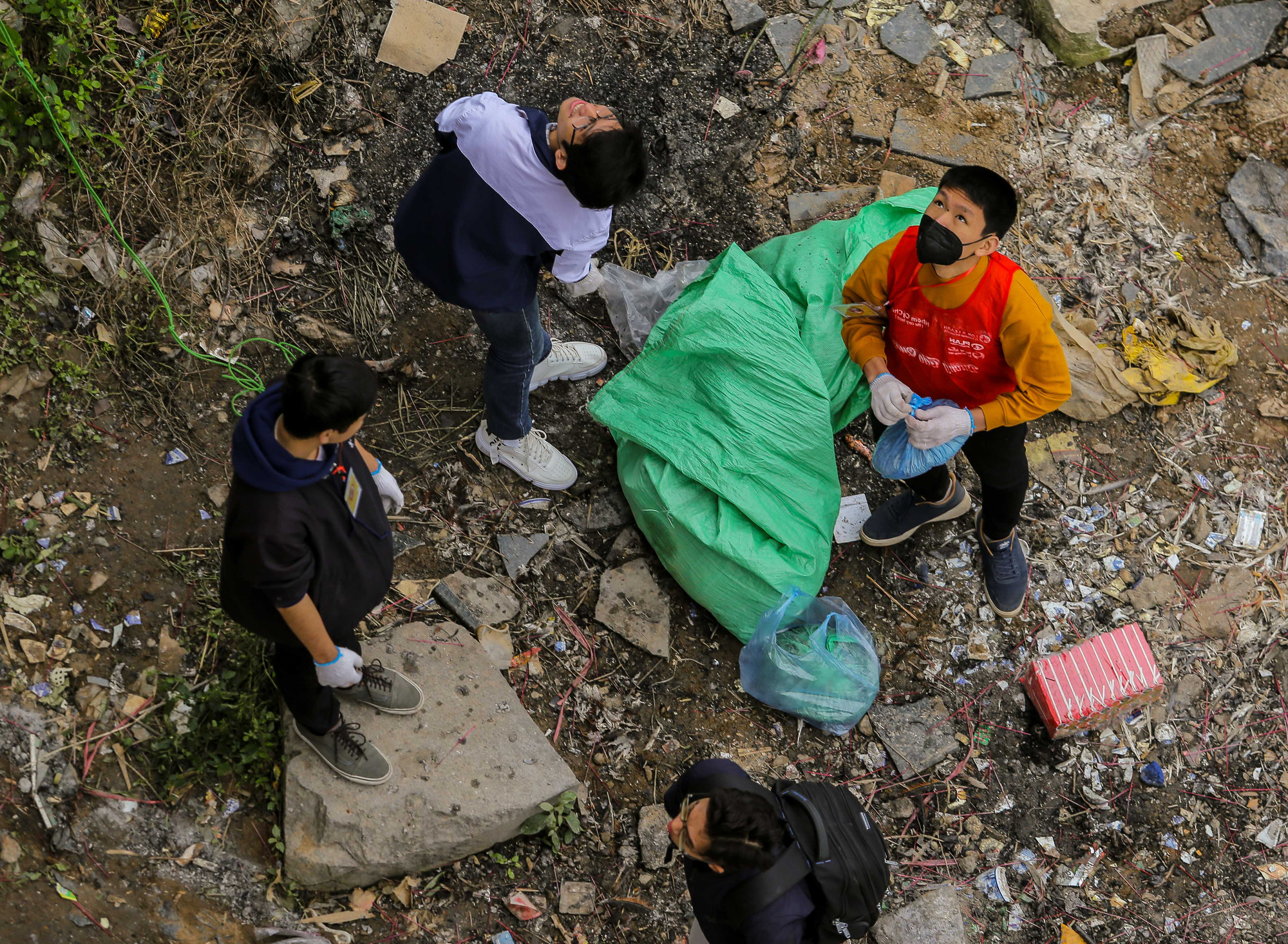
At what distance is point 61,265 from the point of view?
3.04 metres

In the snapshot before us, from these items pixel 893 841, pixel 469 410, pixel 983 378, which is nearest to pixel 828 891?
pixel 893 841

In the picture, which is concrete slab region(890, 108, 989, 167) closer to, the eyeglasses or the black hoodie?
the eyeglasses

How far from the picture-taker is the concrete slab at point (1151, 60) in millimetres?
4625

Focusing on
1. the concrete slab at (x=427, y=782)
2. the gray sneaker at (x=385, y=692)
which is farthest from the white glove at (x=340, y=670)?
the concrete slab at (x=427, y=782)

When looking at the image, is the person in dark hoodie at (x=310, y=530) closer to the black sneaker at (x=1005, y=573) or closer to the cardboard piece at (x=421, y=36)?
the black sneaker at (x=1005, y=573)

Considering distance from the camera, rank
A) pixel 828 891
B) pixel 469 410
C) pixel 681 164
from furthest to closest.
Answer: pixel 681 164 < pixel 469 410 < pixel 828 891

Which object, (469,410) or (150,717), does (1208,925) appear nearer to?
(469,410)

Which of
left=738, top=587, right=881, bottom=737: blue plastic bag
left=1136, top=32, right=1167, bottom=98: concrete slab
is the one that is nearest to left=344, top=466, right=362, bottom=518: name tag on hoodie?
left=738, top=587, right=881, bottom=737: blue plastic bag

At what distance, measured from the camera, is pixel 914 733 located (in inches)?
125

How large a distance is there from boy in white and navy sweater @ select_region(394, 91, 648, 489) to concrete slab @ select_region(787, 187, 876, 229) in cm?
180

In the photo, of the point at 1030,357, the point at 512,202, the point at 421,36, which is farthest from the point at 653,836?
the point at 421,36

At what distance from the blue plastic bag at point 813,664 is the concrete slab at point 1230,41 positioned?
3811 millimetres

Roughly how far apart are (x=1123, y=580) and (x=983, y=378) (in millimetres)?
1601

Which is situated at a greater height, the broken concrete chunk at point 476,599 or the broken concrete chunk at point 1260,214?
the broken concrete chunk at point 1260,214
